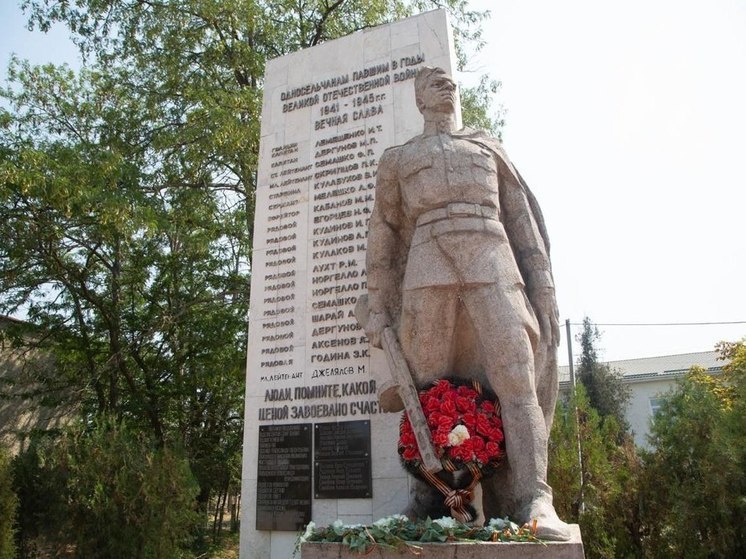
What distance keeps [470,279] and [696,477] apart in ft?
9.82

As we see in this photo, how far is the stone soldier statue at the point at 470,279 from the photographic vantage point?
156 inches

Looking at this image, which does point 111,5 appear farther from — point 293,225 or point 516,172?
point 516,172

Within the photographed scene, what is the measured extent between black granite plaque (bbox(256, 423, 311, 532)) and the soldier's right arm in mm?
1826

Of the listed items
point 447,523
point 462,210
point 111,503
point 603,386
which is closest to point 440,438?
point 447,523

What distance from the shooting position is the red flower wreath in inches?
150

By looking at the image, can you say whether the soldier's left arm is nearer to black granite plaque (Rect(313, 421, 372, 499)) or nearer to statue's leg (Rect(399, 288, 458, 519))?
statue's leg (Rect(399, 288, 458, 519))

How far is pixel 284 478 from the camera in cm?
588

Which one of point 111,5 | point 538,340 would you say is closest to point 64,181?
point 111,5

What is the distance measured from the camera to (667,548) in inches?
215

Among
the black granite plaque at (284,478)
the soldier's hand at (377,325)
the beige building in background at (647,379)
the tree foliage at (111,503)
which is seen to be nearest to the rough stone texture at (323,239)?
the black granite plaque at (284,478)

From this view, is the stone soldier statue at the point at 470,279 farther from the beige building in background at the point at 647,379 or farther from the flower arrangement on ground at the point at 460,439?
the beige building in background at the point at 647,379

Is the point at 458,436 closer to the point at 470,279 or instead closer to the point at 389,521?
→ the point at 389,521

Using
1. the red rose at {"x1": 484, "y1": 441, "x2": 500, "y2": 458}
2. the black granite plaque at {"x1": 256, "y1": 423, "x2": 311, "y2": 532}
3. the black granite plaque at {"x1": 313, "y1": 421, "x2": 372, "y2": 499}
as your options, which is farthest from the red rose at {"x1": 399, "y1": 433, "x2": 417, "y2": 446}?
the black granite plaque at {"x1": 256, "y1": 423, "x2": 311, "y2": 532}

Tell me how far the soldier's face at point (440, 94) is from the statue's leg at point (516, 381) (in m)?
1.46
